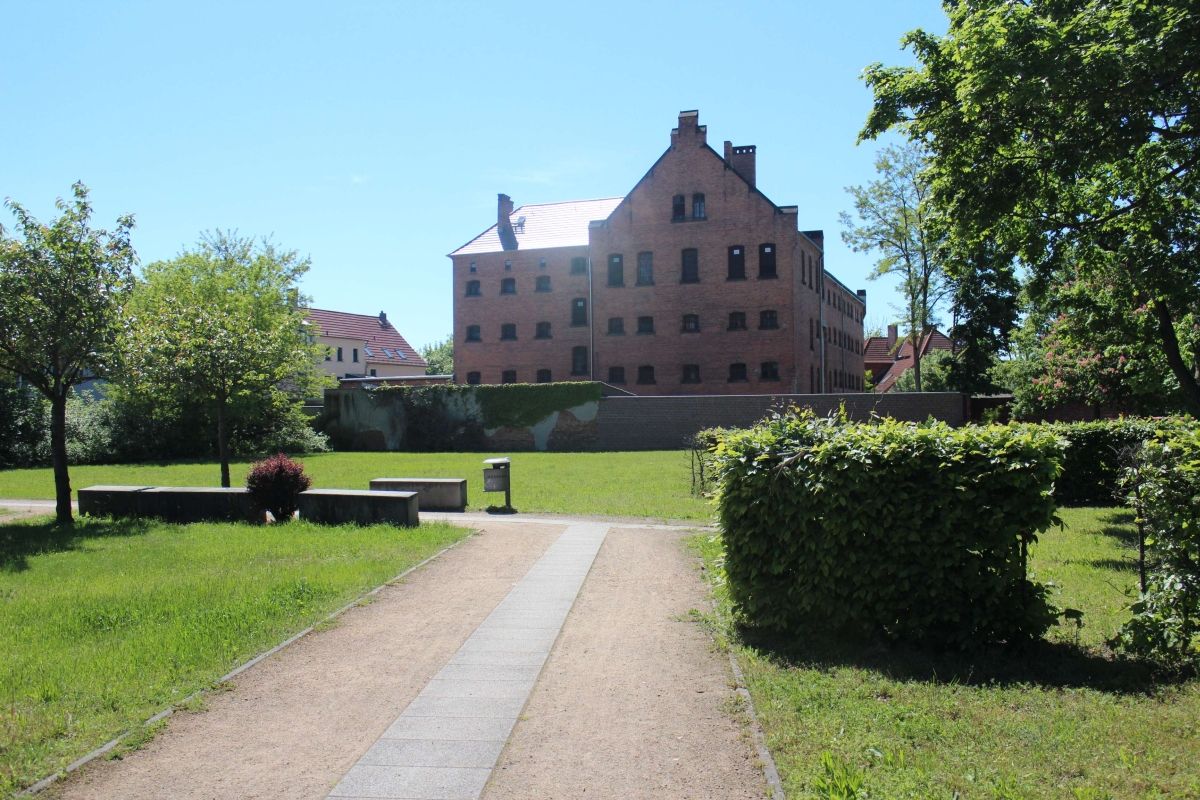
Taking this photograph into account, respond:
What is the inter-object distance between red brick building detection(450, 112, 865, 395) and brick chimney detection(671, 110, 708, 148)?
0.06 m

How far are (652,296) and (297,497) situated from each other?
110ft

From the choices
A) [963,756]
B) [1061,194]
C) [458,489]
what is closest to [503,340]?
[458,489]

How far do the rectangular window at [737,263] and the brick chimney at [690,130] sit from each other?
6058 millimetres

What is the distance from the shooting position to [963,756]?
4695mm

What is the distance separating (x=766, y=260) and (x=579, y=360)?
11.9 meters

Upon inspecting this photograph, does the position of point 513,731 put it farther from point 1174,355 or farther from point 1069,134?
point 1174,355

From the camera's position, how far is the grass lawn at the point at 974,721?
4.36 m

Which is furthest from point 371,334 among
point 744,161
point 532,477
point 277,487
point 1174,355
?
point 1174,355

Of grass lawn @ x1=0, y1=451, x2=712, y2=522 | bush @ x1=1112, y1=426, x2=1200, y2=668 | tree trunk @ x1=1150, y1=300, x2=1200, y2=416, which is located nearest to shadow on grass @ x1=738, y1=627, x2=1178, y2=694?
bush @ x1=1112, y1=426, x2=1200, y2=668

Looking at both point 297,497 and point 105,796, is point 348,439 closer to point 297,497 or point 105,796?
point 297,497

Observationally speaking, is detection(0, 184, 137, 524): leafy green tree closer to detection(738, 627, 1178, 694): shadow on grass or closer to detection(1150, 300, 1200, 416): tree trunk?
detection(738, 627, 1178, 694): shadow on grass

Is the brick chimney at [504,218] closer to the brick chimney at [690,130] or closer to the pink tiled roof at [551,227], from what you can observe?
the pink tiled roof at [551,227]

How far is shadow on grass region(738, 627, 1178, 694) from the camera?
20.0 ft

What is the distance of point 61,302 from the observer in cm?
1516
